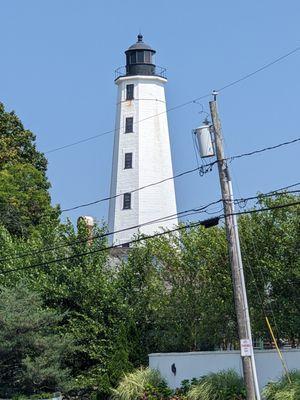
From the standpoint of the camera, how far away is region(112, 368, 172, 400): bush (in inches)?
926

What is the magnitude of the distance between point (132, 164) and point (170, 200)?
3.19 m

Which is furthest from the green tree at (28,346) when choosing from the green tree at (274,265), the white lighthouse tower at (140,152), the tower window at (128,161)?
the tower window at (128,161)

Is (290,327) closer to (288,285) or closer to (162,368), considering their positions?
→ (288,285)

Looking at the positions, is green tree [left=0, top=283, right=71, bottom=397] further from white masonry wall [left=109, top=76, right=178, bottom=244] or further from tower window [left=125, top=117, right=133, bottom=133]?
tower window [left=125, top=117, right=133, bottom=133]

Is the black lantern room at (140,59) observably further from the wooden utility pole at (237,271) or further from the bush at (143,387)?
the wooden utility pole at (237,271)

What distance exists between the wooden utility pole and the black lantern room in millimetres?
32913

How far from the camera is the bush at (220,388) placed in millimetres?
21234

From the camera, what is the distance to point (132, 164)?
50.4 m

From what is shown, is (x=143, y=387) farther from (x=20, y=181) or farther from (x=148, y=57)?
(x=148, y=57)

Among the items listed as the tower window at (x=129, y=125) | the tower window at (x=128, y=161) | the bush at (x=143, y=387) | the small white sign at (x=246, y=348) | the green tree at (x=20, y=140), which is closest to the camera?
the small white sign at (x=246, y=348)

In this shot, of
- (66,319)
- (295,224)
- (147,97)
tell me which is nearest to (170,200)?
(147,97)

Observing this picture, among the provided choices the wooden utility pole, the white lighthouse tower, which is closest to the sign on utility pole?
the wooden utility pole

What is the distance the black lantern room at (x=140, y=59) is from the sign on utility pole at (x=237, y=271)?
32.9 m

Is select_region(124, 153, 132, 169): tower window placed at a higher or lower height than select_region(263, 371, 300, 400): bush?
higher
